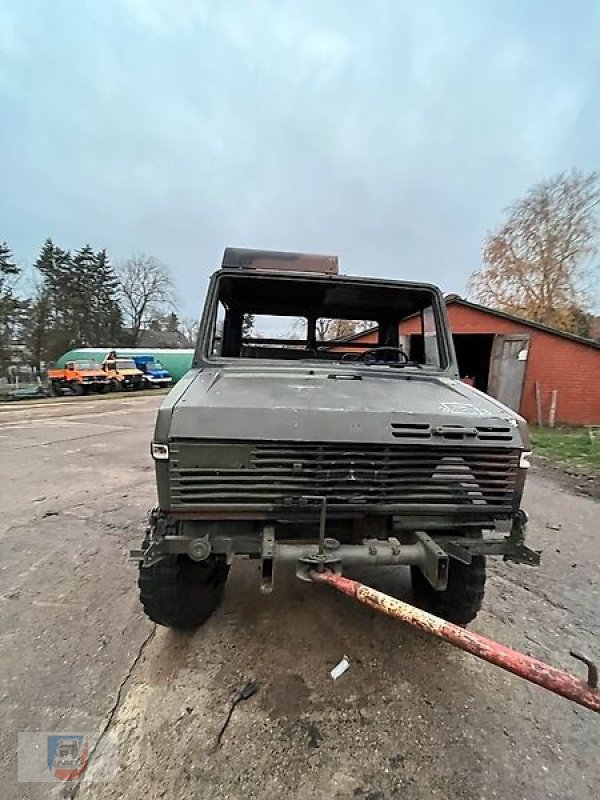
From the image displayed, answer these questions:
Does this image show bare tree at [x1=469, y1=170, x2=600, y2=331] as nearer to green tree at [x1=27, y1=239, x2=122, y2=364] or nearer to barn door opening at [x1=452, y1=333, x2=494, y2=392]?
barn door opening at [x1=452, y1=333, x2=494, y2=392]

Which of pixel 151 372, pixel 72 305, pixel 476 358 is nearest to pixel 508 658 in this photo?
pixel 476 358

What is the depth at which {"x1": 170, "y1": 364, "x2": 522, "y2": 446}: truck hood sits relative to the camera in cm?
194

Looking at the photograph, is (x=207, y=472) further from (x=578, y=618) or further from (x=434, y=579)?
(x=578, y=618)

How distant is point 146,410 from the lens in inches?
669

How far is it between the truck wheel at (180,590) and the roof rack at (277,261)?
6.92ft

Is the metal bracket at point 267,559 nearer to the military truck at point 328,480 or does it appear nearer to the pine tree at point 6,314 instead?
the military truck at point 328,480

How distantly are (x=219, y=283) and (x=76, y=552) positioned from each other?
9.01ft

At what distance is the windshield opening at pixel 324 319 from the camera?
10.7 ft

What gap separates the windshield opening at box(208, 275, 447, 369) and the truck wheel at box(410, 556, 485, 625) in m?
1.37

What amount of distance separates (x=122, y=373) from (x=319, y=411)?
95.0 feet

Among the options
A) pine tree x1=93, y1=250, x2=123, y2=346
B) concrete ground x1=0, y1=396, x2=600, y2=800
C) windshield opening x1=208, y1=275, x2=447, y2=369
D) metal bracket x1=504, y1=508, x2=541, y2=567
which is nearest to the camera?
concrete ground x1=0, y1=396, x2=600, y2=800

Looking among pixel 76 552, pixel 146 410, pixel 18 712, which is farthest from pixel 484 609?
pixel 146 410

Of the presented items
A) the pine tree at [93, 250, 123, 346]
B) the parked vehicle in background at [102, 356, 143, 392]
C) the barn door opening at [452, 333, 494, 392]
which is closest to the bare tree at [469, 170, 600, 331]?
the barn door opening at [452, 333, 494, 392]

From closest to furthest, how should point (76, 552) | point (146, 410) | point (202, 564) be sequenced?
point (202, 564) → point (76, 552) → point (146, 410)
